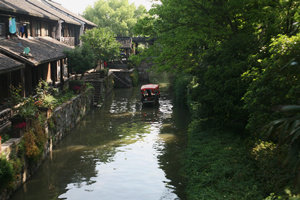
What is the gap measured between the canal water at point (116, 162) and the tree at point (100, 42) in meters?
12.1

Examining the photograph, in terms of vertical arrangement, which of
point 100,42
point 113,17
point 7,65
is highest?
point 113,17

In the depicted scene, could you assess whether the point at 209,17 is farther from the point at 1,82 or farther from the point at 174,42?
the point at 1,82

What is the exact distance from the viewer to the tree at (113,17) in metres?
63.8

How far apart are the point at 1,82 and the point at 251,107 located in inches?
568

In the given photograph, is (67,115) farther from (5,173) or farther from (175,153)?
(5,173)

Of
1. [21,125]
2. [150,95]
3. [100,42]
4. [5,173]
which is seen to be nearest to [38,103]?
[21,125]

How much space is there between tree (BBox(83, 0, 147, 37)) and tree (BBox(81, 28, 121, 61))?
2551 centimetres

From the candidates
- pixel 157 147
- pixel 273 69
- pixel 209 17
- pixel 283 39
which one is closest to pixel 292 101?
pixel 273 69

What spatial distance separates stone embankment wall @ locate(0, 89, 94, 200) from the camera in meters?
12.4

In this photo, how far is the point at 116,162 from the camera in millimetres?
16766

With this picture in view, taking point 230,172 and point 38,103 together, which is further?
point 38,103

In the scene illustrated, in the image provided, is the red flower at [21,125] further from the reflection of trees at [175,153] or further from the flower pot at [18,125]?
the reflection of trees at [175,153]

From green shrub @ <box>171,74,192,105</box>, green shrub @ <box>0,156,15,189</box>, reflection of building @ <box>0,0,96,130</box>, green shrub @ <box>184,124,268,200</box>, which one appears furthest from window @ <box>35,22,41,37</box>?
green shrub @ <box>0,156,15,189</box>

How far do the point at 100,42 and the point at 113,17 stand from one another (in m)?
29.1
